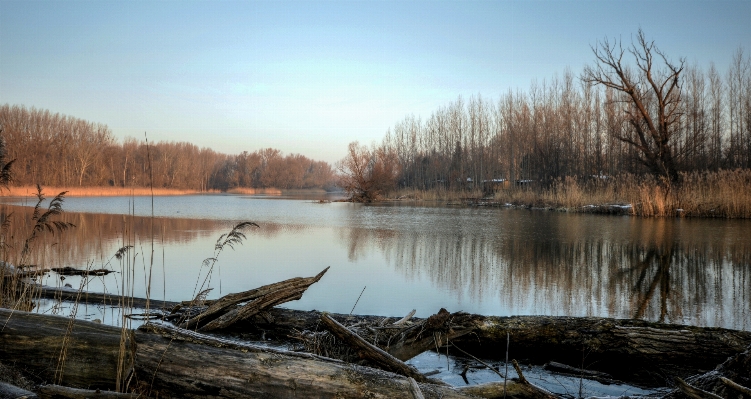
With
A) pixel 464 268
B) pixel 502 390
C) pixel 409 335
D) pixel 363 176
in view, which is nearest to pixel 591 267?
pixel 464 268

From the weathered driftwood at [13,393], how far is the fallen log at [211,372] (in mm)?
242

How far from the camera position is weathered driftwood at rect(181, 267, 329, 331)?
13.6 ft

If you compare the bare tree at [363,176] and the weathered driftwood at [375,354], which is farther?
the bare tree at [363,176]

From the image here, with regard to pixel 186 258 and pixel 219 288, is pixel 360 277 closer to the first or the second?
pixel 219 288

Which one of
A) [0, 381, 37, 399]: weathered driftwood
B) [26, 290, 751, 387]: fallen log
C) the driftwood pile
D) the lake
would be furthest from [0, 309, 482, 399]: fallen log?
[26, 290, 751, 387]: fallen log

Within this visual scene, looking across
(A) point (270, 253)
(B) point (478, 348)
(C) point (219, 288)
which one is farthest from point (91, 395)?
(A) point (270, 253)

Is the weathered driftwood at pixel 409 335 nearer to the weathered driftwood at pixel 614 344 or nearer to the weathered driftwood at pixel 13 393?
the weathered driftwood at pixel 614 344

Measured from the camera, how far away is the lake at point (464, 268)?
18.9 ft

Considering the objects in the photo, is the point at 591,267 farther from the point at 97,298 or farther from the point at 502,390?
the point at 97,298

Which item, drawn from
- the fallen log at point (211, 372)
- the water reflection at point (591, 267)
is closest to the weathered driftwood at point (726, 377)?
the fallen log at point (211, 372)

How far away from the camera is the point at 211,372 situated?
2.35 metres

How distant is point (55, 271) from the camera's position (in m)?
6.98

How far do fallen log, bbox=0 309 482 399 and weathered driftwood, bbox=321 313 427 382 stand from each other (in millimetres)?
370

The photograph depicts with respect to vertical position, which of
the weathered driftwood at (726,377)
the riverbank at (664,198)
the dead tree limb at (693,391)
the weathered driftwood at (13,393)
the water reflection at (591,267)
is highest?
the riverbank at (664,198)
